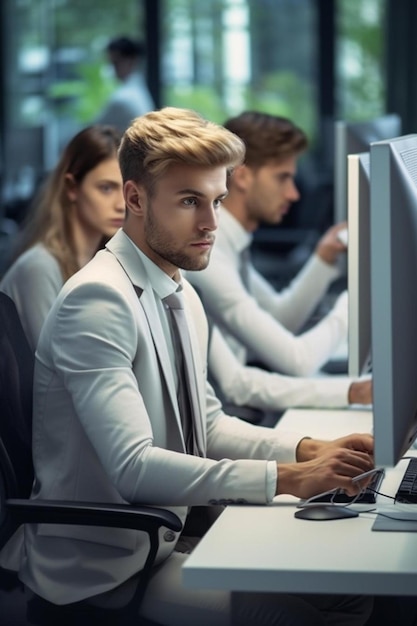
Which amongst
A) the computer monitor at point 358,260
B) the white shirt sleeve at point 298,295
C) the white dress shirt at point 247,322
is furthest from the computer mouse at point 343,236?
the computer monitor at point 358,260

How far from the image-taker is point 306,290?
3.63 metres

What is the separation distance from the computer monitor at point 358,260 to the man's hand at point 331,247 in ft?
4.48

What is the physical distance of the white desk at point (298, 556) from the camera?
154 centimetres

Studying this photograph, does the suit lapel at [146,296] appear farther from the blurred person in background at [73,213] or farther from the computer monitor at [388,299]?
the blurred person in background at [73,213]

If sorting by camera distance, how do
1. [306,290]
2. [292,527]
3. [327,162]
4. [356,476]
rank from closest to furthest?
[292,527], [356,476], [306,290], [327,162]

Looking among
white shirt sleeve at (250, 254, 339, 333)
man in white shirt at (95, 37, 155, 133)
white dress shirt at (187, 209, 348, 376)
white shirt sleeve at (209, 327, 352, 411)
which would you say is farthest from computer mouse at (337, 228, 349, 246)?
man in white shirt at (95, 37, 155, 133)

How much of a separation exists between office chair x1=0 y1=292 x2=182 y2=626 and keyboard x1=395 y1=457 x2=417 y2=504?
0.36 m

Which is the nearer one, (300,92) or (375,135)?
(375,135)

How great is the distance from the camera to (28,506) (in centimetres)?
185

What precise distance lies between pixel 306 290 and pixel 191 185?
1.67m

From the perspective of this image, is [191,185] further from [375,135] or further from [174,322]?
[375,135]

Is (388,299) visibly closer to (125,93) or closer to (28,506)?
(28,506)

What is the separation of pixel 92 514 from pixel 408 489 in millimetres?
502

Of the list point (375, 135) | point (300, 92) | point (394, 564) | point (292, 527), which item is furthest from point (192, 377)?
point (300, 92)
